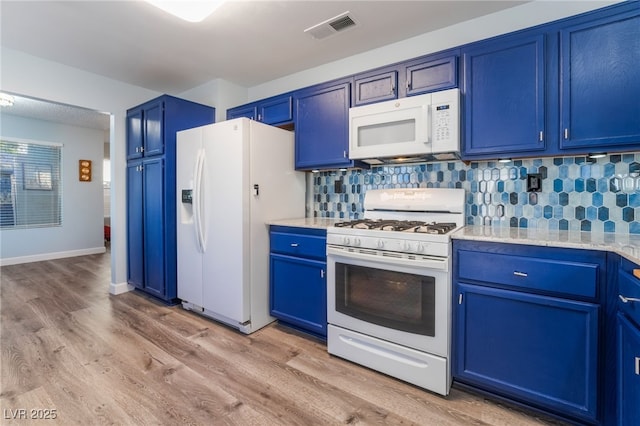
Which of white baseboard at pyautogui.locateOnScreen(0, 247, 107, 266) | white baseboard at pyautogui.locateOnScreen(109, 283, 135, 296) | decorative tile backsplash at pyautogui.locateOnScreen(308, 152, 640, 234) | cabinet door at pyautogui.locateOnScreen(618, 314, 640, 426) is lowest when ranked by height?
white baseboard at pyautogui.locateOnScreen(109, 283, 135, 296)

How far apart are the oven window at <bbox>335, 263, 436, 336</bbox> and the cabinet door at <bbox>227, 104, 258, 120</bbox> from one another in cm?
195

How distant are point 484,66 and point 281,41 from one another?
1.69 metres

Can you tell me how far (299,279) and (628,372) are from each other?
1.91m

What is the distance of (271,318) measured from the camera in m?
2.77

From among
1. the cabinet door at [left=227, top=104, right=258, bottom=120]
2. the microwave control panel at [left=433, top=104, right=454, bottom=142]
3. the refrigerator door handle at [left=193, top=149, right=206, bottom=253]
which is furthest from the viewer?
the cabinet door at [left=227, top=104, right=258, bottom=120]

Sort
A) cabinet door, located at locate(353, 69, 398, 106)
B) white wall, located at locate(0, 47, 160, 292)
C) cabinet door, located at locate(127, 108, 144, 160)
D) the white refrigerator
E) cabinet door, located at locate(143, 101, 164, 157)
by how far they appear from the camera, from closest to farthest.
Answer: cabinet door, located at locate(353, 69, 398, 106) → the white refrigerator → white wall, located at locate(0, 47, 160, 292) → cabinet door, located at locate(143, 101, 164, 157) → cabinet door, located at locate(127, 108, 144, 160)

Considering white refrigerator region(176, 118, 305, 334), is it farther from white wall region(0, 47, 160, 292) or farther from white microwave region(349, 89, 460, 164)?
white wall region(0, 47, 160, 292)

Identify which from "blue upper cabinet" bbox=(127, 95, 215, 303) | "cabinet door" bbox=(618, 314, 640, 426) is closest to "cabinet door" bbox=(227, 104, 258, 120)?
"blue upper cabinet" bbox=(127, 95, 215, 303)

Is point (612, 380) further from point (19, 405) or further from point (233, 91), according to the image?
point (233, 91)

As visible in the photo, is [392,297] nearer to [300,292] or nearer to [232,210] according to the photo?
[300,292]

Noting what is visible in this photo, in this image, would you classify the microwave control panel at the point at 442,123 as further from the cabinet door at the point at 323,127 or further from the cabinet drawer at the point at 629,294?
the cabinet drawer at the point at 629,294

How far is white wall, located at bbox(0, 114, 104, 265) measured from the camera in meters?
5.13

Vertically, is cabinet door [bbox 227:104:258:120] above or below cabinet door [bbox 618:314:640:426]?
above

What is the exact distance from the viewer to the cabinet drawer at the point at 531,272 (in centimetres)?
144
